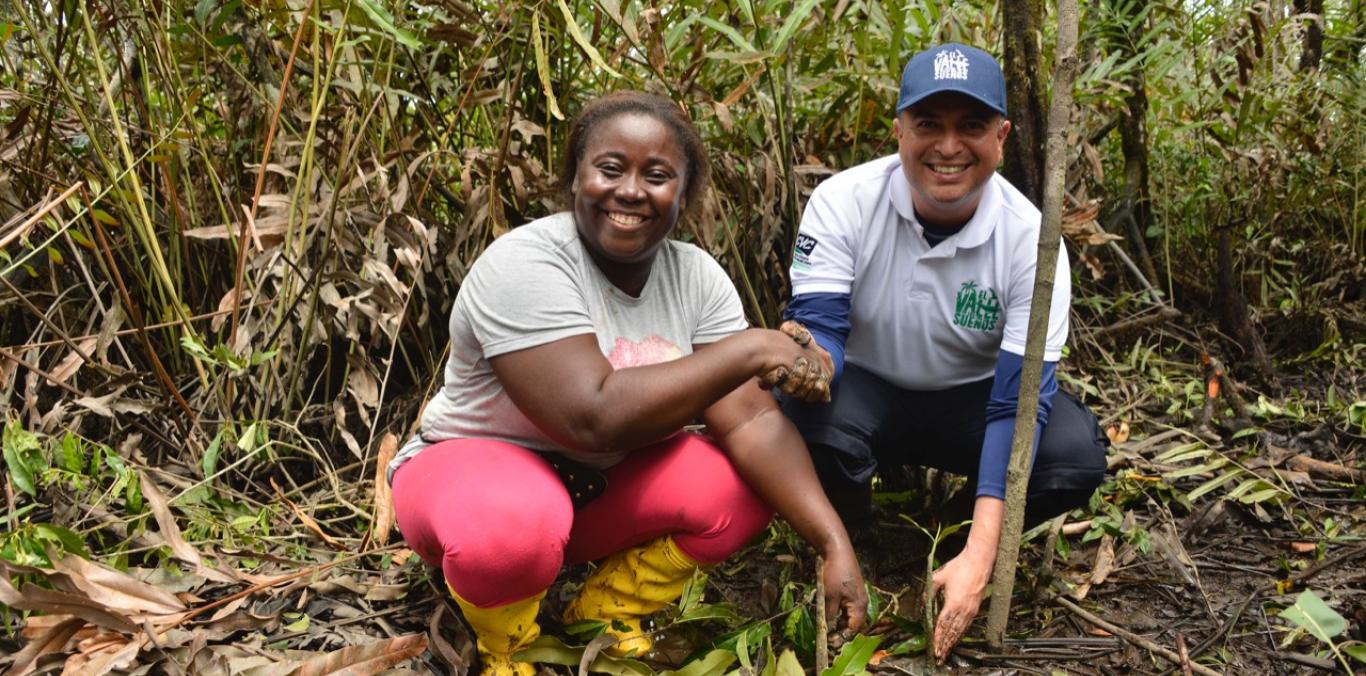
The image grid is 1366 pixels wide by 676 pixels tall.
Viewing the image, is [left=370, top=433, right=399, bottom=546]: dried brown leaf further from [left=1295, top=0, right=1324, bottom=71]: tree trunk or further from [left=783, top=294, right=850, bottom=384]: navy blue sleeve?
[left=1295, top=0, right=1324, bottom=71]: tree trunk

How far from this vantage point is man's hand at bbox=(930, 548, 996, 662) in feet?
6.63

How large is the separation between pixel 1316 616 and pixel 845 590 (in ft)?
2.50

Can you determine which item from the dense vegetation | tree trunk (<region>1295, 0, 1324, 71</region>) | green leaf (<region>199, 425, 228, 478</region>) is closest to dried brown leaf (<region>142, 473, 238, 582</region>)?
the dense vegetation

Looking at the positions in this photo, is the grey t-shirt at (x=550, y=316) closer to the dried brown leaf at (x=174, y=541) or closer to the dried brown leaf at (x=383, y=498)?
the dried brown leaf at (x=383, y=498)

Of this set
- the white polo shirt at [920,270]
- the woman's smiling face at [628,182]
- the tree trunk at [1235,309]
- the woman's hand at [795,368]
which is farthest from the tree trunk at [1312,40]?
the woman's smiling face at [628,182]

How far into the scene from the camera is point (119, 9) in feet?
8.52

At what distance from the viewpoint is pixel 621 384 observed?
185 cm

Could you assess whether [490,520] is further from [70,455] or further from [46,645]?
[70,455]

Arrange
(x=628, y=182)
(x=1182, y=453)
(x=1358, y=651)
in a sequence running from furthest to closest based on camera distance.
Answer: (x=1182, y=453) < (x=628, y=182) < (x=1358, y=651)

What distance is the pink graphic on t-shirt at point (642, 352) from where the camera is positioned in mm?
2086

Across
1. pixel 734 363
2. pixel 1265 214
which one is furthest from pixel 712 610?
pixel 1265 214

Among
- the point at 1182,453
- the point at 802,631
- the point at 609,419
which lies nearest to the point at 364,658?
the point at 609,419

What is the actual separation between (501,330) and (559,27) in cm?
107

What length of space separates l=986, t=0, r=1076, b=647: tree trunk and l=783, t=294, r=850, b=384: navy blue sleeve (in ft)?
1.69
